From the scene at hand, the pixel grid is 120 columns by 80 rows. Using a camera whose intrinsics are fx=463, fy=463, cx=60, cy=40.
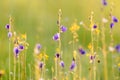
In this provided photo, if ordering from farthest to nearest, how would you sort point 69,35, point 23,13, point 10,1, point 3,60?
point 10,1 < point 23,13 < point 69,35 < point 3,60

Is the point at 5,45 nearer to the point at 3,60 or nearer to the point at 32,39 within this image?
the point at 32,39

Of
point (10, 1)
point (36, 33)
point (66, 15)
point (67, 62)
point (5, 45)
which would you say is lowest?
point (67, 62)

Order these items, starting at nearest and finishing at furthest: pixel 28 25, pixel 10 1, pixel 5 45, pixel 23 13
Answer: pixel 5 45
pixel 28 25
pixel 23 13
pixel 10 1

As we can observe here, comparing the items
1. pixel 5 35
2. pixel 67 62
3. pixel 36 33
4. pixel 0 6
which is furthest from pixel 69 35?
pixel 0 6

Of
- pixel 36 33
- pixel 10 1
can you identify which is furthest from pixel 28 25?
pixel 10 1

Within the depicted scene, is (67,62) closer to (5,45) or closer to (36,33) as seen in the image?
(5,45)

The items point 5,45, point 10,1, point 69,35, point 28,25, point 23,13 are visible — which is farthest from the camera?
point 10,1

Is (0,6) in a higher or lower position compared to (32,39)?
higher

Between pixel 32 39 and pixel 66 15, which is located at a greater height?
pixel 66 15

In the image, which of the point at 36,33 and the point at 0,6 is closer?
the point at 36,33
